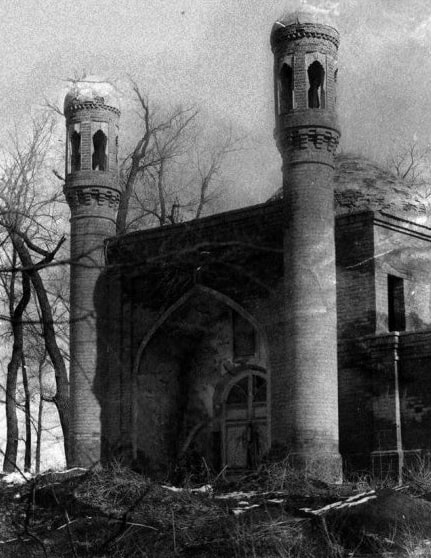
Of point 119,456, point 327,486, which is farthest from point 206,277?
point 327,486

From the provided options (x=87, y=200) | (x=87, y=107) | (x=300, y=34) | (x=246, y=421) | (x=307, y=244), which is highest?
(x=300, y=34)

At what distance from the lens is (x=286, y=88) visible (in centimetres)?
1795

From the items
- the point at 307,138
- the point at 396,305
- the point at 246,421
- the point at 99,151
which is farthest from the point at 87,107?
the point at 396,305

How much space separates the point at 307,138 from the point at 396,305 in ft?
12.1

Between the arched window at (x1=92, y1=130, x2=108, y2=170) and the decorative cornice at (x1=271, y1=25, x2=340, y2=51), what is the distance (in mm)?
4958

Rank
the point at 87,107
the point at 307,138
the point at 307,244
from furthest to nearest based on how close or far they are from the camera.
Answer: the point at 87,107, the point at 307,138, the point at 307,244

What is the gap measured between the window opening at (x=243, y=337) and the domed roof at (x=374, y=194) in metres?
2.90

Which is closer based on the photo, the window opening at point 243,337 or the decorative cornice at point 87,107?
the window opening at point 243,337

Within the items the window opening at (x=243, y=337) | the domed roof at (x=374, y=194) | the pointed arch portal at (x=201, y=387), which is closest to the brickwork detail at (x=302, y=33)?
the domed roof at (x=374, y=194)

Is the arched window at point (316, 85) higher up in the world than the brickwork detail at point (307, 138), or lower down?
higher up

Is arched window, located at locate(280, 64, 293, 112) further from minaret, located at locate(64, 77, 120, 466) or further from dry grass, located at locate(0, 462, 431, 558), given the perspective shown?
dry grass, located at locate(0, 462, 431, 558)

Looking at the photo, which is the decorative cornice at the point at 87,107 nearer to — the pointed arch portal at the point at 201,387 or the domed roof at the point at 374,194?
the domed roof at the point at 374,194

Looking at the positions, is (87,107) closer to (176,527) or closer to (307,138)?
(307,138)

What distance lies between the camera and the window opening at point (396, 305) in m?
18.7
